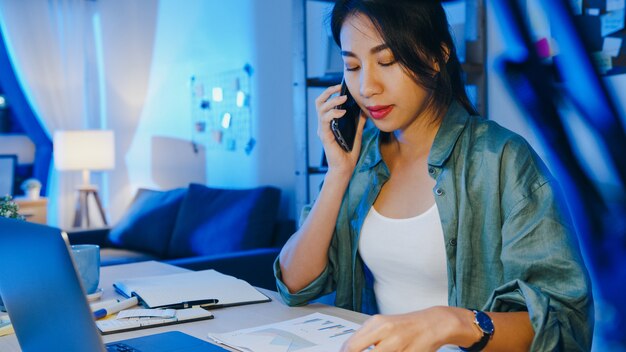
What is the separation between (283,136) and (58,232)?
296 centimetres

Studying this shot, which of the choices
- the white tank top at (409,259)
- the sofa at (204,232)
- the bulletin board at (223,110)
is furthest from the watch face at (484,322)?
the bulletin board at (223,110)

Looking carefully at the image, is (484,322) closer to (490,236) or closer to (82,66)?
(490,236)

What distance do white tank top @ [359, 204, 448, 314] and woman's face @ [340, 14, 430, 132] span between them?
0.20 meters

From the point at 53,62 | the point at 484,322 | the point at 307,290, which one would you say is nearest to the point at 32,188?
the point at 53,62

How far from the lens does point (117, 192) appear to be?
5.68 m

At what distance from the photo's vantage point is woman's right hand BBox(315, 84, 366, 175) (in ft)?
5.03

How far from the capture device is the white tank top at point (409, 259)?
1372 millimetres

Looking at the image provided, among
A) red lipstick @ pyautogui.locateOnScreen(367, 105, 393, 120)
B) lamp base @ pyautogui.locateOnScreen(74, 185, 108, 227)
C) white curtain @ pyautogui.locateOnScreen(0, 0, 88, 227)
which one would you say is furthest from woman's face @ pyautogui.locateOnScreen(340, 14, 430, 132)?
white curtain @ pyautogui.locateOnScreen(0, 0, 88, 227)

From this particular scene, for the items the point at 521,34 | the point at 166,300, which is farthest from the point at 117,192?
the point at 166,300

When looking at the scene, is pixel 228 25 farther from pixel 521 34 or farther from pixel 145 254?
pixel 521 34

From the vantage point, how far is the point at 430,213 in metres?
1.38

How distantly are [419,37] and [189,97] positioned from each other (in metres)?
3.51

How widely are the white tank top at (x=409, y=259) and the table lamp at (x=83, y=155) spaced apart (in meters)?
3.82

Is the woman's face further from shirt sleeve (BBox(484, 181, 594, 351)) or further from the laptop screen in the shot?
the laptop screen
